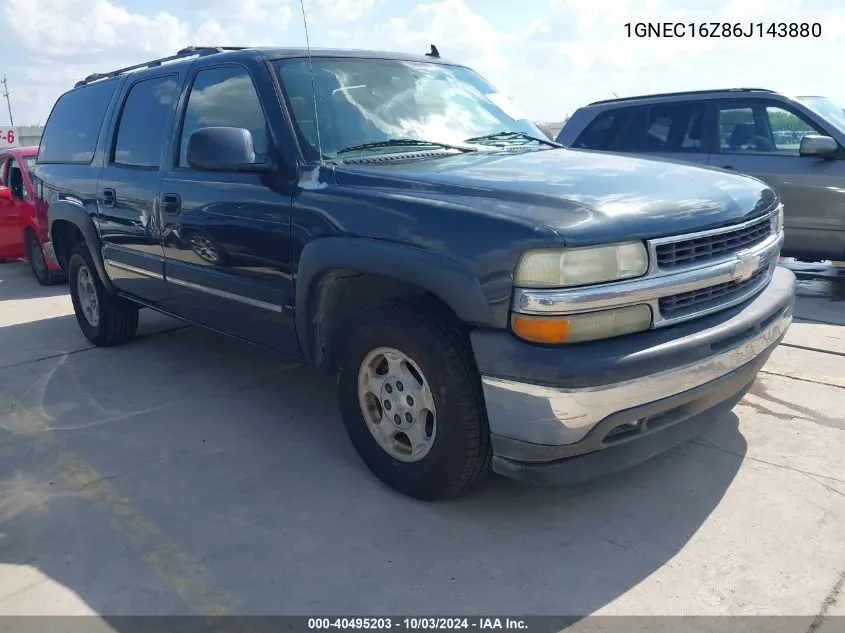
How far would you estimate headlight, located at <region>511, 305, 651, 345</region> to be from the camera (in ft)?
8.34

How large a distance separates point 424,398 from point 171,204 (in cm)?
213

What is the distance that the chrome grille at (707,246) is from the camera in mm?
2703

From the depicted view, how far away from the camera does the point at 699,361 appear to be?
2730mm

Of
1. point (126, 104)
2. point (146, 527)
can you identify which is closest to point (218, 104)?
point (126, 104)

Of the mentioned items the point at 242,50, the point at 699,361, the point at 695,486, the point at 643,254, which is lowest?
the point at 695,486

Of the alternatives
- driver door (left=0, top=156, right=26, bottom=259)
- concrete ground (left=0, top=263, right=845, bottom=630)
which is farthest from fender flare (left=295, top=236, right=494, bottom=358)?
driver door (left=0, top=156, right=26, bottom=259)

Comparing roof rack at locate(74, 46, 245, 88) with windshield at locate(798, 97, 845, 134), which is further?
windshield at locate(798, 97, 845, 134)

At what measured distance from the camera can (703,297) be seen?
113 inches

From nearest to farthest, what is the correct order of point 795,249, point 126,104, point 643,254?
1. point 643,254
2. point 126,104
3. point 795,249

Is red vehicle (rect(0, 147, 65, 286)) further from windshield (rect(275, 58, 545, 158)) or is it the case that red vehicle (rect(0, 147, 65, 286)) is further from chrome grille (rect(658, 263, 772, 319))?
chrome grille (rect(658, 263, 772, 319))

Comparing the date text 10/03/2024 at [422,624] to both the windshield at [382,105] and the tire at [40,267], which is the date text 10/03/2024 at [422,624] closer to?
the windshield at [382,105]

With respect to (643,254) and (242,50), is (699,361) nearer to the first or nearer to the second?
(643,254)

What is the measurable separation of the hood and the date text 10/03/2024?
1267 mm

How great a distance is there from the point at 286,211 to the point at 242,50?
3.55ft
